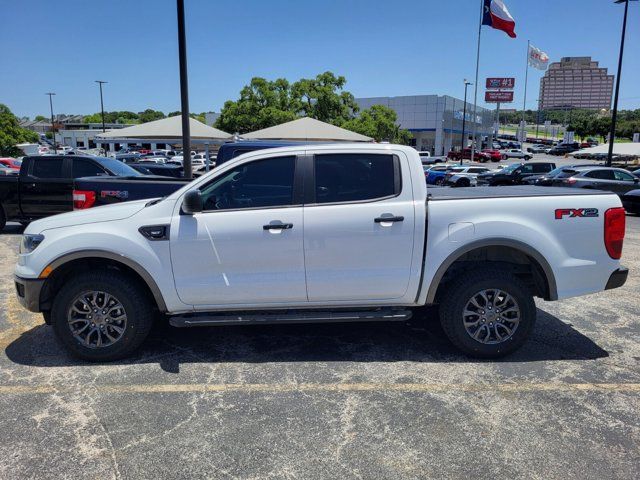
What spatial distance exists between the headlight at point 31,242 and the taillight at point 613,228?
4.80 metres

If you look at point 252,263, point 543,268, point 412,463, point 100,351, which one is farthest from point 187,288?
point 543,268

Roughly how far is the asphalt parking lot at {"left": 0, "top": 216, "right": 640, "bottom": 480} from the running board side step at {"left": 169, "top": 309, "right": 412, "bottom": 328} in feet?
1.35

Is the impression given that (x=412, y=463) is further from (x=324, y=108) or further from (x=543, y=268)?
(x=324, y=108)

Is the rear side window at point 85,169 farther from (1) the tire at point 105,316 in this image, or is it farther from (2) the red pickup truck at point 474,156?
(2) the red pickup truck at point 474,156

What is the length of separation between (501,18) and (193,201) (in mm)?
36652

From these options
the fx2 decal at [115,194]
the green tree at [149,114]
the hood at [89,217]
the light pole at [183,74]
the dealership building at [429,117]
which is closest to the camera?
the hood at [89,217]

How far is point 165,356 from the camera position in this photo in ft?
14.9

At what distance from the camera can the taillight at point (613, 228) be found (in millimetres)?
4230

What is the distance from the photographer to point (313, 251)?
4.14 m

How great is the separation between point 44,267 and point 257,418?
224 cm

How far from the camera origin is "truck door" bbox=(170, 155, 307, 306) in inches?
162

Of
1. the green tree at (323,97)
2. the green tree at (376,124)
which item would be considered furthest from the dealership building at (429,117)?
the green tree at (323,97)

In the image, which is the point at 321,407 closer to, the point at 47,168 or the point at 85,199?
the point at 85,199

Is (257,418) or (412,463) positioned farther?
(257,418)
